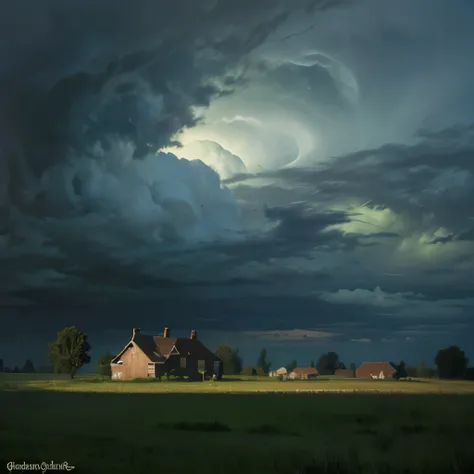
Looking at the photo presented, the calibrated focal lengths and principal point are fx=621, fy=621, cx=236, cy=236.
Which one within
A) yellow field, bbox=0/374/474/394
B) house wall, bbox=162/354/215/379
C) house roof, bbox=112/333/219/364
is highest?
house roof, bbox=112/333/219/364

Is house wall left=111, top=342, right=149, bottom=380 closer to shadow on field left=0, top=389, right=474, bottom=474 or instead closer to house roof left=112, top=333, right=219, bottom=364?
house roof left=112, top=333, right=219, bottom=364

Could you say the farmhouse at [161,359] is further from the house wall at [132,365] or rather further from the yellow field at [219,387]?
the yellow field at [219,387]

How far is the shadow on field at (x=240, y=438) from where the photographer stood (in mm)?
23641

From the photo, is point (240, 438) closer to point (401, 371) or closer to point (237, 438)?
point (237, 438)

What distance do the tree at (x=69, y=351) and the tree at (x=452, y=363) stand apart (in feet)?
247

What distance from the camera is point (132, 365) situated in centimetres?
13650

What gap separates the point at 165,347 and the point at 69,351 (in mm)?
23709

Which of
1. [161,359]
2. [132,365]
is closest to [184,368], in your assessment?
[161,359]

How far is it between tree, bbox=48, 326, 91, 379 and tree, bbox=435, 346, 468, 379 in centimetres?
7524

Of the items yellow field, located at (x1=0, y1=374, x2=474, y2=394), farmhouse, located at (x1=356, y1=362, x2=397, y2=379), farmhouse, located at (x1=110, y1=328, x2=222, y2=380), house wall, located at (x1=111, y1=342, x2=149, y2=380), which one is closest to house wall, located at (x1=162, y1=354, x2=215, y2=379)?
farmhouse, located at (x1=110, y1=328, x2=222, y2=380)

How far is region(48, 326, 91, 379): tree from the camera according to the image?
12688cm

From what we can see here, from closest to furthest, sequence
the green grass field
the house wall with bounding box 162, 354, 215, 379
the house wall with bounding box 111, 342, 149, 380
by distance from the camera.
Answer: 1. the green grass field
2. the house wall with bounding box 111, 342, 149, 380
3. the house wall with bounding box 162, 354, 215, 379

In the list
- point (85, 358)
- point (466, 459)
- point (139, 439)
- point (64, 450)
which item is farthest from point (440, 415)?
point (85, 358)

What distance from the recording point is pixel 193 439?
98.4 feet
